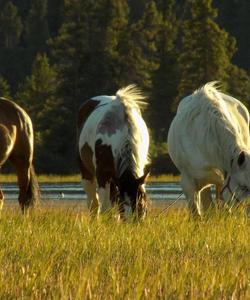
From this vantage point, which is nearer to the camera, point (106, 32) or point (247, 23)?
point (106, 32)

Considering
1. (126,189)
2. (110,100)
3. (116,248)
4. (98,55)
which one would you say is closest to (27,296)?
(116,248)

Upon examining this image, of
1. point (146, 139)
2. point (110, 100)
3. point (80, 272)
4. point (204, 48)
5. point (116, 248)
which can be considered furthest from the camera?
point (204, 48)

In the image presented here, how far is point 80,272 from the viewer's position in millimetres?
6379

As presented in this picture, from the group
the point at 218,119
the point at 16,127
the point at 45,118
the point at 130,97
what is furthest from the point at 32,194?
the point at 45,118

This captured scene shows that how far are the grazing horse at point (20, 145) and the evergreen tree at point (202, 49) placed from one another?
36.3 meters

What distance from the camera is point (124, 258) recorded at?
762 cm

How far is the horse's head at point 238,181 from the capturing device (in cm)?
1097

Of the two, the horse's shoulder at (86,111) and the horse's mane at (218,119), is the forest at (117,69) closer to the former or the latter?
the horse's shoulder at (86,111)

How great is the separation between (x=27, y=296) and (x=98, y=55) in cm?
5034

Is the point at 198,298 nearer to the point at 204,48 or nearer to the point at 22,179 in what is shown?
the point at 22,179

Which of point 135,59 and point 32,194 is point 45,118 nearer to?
point 135,59

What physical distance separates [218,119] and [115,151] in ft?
4.80

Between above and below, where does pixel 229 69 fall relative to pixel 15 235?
below

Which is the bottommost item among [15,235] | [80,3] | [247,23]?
[247,23]
